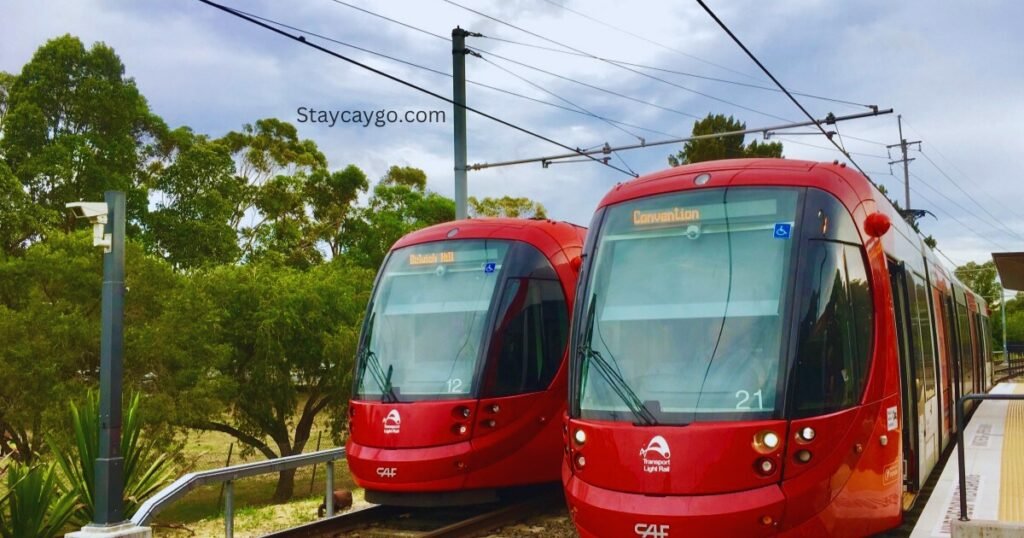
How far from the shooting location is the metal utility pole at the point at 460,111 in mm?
16281

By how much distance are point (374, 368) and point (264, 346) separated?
71.7 feet

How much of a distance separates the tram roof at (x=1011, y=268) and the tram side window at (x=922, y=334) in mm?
3174

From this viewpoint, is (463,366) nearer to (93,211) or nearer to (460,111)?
(93,211)

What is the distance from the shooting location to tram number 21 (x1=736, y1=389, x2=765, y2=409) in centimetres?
681

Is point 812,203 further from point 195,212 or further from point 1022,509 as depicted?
point 195,212

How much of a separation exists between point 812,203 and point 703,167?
3.45ft

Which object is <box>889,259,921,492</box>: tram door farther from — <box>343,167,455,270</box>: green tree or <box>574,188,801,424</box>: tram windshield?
<box>343,167,455,270</box>: green tree

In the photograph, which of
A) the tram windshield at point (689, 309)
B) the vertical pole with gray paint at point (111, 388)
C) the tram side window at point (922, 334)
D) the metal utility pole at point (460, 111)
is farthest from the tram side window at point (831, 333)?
the metal utility pole at point (460, 111)

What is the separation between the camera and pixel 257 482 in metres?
39.1

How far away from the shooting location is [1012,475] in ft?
29.8

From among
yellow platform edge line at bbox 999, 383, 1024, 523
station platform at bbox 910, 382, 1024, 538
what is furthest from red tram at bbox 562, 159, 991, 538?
yellow platform edge line at bbox 999, 383, 1024, 523

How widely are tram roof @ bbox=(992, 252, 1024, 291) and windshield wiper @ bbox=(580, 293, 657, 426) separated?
781cm

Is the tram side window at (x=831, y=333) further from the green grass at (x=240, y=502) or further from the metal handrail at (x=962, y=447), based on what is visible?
the green grass at (x=240, y=502)

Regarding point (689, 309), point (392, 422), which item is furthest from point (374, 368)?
point (689, 309)
